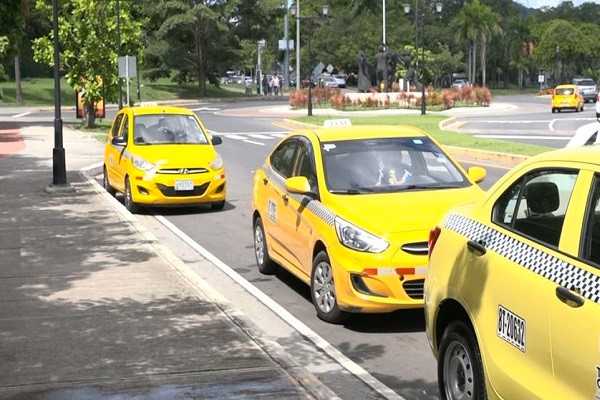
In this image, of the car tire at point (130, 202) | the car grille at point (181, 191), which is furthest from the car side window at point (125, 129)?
the car grille at point (181, 191)

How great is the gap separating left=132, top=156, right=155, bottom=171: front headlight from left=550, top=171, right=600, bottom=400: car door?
12.4 meters

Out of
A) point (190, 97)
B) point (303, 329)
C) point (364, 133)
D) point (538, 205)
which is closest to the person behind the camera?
point (538, 205)

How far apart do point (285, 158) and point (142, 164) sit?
6.25 meters

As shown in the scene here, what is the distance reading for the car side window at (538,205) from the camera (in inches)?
201

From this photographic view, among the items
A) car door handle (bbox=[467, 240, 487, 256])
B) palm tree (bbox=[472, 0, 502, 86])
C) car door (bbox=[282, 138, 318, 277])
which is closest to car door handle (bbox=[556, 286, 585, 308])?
car door handle (bbox=[467, 240, 487, 256])

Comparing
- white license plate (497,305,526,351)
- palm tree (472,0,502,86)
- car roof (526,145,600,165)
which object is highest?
palm tree (472,0,502,86)

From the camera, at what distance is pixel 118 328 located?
863 cm

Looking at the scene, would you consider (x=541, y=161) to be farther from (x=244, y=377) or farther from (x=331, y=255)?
(x=331, y=255)

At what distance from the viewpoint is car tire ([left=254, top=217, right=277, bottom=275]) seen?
36.7 ft

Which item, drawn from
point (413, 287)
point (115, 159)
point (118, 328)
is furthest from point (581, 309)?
point (115, 159)

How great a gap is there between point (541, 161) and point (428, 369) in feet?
8.50

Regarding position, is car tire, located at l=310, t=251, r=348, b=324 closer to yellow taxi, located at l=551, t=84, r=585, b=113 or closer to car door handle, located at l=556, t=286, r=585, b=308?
car door handle, located at l=556, t=286, r=585, b=308

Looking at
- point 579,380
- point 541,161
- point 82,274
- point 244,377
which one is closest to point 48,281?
point 82,274

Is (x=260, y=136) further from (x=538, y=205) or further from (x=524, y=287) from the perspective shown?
(x=524, y=287)
